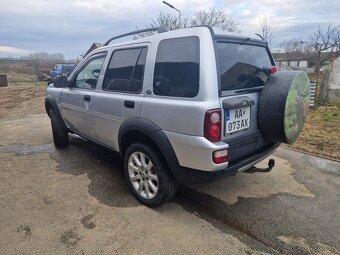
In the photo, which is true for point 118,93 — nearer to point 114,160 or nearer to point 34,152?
point 114,160

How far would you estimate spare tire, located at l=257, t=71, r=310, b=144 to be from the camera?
281 centimetres

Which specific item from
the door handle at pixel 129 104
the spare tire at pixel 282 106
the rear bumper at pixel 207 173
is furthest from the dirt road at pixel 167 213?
the door handle at pixel 129 104

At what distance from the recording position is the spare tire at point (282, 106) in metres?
2.81

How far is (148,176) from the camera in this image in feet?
10.5

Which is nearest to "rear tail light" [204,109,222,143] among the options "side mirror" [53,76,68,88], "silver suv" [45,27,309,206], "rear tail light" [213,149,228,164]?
"silver suv" [45,27,309,206]

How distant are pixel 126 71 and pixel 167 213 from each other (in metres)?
1.75

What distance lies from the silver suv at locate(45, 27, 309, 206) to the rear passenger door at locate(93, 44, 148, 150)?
0.01 m

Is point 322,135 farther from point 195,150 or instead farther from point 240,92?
point 195,150

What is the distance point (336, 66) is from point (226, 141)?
933 cm

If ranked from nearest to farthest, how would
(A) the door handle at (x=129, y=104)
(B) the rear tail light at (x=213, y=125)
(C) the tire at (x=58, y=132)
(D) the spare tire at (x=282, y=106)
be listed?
(B) the rear tail light at (x=213, y=125) < (D) the spare tire at (x=282, y=106) < (A) the door handle at (x=129, y=104) < (C) the tire at (x=58, y=132)

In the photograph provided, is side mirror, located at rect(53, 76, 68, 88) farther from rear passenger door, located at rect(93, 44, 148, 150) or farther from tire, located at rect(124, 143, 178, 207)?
tire, located at rect(124, 143, 178, 207)

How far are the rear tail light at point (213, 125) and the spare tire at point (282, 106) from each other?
68 centimetres

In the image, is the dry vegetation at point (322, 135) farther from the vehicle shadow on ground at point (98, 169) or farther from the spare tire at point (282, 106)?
the vehicle shadow on ground at point (98, 169)

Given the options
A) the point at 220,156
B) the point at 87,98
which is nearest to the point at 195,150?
the point at 220,156
